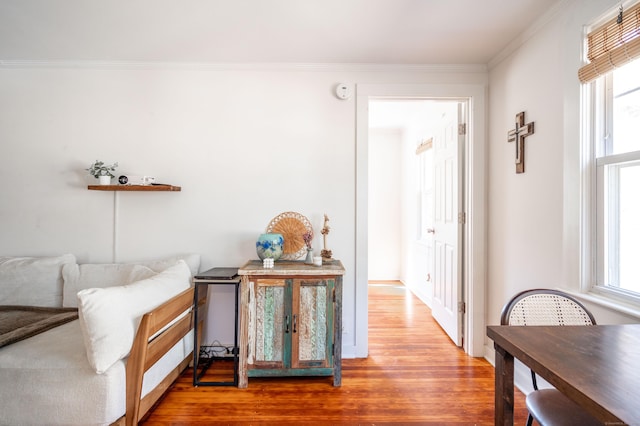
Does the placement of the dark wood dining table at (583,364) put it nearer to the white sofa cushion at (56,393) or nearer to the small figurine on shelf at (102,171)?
the white sofa cushion at (56,393)

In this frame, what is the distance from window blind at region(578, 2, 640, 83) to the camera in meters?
1.32

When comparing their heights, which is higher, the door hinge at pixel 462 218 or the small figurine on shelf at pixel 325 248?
the door hinge at pixel 462 218

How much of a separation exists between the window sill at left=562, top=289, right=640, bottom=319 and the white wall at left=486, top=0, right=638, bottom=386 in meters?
0.05

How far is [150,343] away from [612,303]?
95.8 inches

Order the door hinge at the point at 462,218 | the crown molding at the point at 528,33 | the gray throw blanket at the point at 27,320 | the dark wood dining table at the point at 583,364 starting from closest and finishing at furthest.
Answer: the dark wood dining table at the point at 583,364
the gray throw blanket at the point at 27,320
the crown molding at the point at 528,33
the door hinge at the point at 462,218

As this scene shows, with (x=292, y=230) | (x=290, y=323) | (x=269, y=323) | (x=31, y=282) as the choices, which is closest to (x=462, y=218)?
(x=292, y=230)

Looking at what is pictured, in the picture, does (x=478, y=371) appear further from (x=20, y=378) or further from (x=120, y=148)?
(x=120, y=148)

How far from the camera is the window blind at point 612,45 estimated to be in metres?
1.32

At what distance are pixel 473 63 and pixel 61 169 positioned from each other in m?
3.63

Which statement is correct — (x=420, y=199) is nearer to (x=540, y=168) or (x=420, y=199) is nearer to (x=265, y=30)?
(x=540, y=168)

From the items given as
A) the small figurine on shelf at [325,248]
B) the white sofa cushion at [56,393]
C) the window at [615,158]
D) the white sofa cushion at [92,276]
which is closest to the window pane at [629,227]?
the window at [615,158]

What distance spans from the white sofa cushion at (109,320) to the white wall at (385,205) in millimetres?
3875

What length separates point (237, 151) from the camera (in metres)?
2.44

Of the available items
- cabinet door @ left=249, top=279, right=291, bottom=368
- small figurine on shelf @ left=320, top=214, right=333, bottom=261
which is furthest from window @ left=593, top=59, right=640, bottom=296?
cabinet door @ left=249, top=279, right=291, bottom=368
